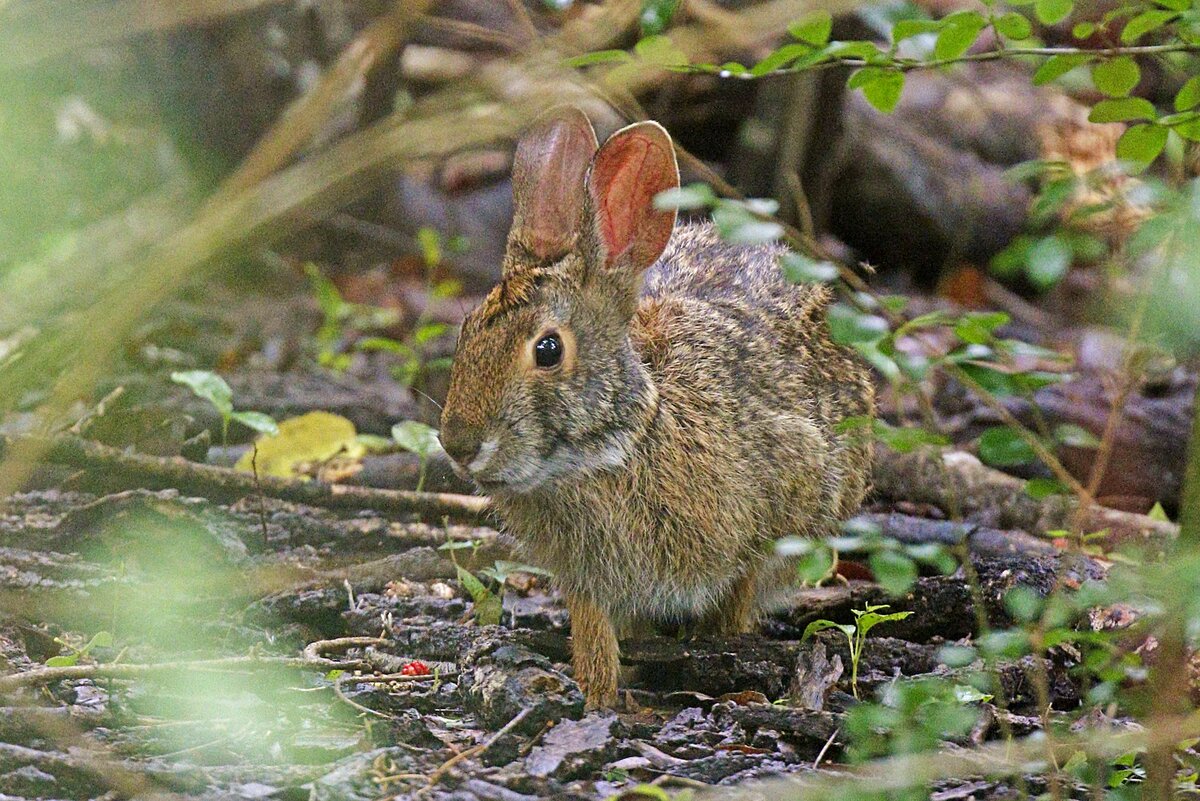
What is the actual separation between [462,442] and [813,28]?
4.92 ft

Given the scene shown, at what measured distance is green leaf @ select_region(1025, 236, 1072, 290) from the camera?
2.69 m

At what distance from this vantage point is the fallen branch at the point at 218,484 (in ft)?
16.5

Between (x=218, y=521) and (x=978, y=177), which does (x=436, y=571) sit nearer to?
(x=218, y=521)

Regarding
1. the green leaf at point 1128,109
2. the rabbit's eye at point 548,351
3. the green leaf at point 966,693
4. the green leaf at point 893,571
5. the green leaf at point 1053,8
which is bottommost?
the green leaf at point 966,693

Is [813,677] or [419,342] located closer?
[813,677]

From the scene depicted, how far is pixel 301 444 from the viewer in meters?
6.00

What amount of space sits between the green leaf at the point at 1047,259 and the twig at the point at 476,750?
70.9 inches

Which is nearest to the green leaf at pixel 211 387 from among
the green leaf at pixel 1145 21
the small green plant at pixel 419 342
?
the small green plant at pixel 419 342

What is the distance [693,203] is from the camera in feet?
9.09

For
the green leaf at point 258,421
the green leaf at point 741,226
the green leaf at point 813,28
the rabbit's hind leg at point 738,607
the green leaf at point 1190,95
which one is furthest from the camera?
the green leaf at point 258,421

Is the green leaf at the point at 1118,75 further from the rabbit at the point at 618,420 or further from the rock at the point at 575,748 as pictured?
the rock at the point at 575,748

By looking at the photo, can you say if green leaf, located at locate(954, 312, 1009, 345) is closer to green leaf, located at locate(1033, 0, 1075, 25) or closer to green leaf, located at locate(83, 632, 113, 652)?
green leaf, located at locate(1033, 0, 1075, 25)

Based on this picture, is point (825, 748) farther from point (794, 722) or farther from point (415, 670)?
point (415, 670)

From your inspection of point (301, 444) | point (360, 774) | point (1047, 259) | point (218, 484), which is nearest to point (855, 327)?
point (1047, 259)
